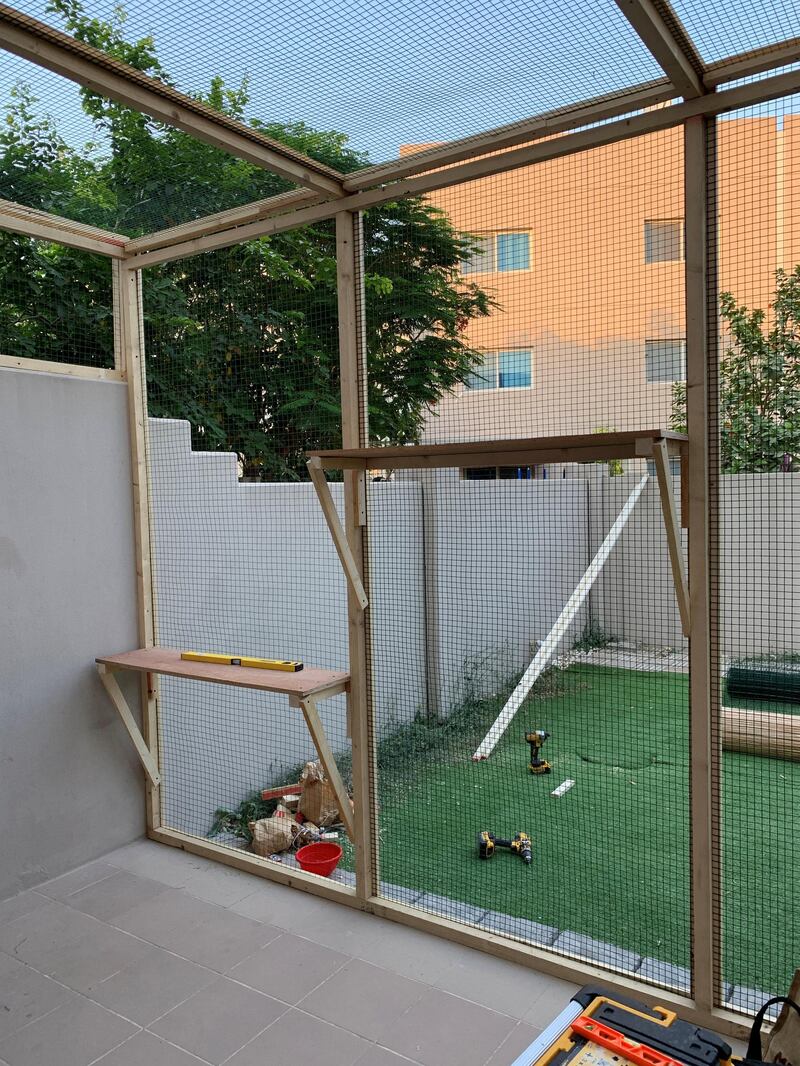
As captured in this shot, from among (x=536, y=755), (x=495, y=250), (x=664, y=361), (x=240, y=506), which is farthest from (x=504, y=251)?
(x=536, y=755)

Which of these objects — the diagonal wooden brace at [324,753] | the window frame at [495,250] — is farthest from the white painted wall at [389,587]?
the window frame at [495,250]

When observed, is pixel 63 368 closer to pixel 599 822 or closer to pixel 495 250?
pixel 495 250

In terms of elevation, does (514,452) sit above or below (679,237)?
below

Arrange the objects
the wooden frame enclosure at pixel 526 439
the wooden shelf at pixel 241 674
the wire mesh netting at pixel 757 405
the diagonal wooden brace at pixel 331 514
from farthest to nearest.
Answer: the wooden shelf at pixel 241 674 → the diagonal wooden brace at pixel 331 514 → the wire mesh netting at pixel 757 405 → the wooden frame enclosure at pixel 526 439

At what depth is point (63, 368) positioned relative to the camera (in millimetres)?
3143

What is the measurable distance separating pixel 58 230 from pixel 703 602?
270 centimetres

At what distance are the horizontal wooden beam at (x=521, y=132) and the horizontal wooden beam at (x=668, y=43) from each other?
0.08 metres

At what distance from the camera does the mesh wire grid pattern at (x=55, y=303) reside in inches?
121

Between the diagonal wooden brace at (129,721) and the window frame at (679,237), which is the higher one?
the window frame at (679,237)

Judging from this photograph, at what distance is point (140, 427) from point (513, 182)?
1849 mm

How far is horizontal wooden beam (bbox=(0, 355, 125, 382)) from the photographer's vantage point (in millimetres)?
2941

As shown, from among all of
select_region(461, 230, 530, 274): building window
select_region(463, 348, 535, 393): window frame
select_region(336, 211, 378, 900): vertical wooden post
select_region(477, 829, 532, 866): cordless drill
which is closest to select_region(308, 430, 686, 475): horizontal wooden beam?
select_region(336, 211, 378, 900): vertical wooden post

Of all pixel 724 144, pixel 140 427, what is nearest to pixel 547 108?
pixel 724 144

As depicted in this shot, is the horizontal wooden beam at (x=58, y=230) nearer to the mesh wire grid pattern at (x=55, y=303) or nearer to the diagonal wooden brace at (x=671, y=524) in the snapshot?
the mesh wire grid pattern at (x=55, y=303)
